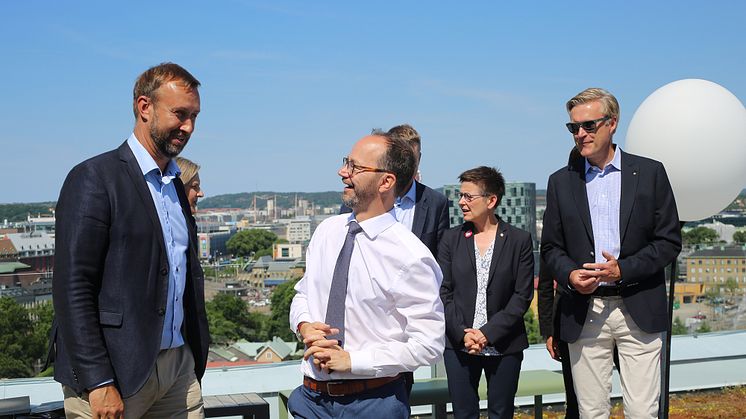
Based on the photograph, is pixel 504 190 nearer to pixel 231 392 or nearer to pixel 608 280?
pixel 608 280

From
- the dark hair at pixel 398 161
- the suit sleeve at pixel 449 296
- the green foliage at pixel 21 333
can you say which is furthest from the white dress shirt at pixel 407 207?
the green foliage at pixel 21 333

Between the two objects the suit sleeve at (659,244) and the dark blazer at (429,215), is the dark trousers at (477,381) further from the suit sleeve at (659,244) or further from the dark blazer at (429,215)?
the suit sleeve at (659,244)

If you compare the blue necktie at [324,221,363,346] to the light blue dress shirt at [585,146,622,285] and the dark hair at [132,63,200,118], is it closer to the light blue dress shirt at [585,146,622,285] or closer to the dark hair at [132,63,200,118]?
the dark hair at [132,63,200,118]

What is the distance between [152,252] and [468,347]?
1.77m

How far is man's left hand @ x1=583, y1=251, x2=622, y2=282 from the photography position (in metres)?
3.13

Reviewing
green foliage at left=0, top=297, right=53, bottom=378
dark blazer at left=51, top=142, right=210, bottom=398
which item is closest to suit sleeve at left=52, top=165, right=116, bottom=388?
dark blazer at left=51, top=142, right=210, bottom=398

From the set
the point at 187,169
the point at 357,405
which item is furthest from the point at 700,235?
the point at 357,405

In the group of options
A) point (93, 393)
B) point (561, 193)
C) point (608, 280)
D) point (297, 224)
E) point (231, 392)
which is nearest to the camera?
point (93, 393)

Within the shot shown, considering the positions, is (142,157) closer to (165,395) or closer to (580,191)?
(165,395)

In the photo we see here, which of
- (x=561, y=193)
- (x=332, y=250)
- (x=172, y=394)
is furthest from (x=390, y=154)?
(x=561, y=193)

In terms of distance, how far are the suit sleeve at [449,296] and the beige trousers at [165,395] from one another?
142 centimetres

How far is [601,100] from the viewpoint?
10.6 ft

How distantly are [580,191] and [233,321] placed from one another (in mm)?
39687

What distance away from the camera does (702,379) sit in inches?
218
